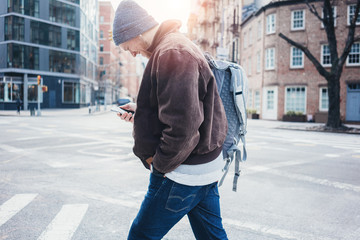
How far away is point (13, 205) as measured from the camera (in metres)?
4.54

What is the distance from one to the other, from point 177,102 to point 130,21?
648 millimetres

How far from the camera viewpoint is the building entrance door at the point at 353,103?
86.2 ft

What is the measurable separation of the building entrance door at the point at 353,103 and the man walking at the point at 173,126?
27724 mm

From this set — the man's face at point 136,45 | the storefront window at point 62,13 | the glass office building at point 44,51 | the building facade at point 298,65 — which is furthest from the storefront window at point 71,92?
the man's face at point 136,45

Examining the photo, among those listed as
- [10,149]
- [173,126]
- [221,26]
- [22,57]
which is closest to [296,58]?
[221,26]

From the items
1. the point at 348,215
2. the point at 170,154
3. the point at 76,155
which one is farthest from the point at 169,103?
the point at 76,155

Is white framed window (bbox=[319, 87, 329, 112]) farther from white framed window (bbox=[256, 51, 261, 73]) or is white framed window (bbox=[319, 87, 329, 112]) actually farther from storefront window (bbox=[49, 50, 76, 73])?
storefront window (bbox=[49, 50, 76, 73])

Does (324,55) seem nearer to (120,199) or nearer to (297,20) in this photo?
(297,20)

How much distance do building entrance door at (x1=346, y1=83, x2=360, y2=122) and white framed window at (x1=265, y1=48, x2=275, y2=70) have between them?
6.48 metres

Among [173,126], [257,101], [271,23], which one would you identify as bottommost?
[173,126]

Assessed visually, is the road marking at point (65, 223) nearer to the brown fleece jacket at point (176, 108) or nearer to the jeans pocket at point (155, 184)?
the jeans pocket at point (155, 184)

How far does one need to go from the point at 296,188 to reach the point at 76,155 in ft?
18.5

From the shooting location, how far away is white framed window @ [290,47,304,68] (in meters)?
28.2

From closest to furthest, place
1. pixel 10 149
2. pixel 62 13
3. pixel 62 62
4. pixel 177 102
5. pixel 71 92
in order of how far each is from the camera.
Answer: pixel 177 102 → pixel 10 149 → pixel 62 13 → pixel 62 62 → pixel 71 92
